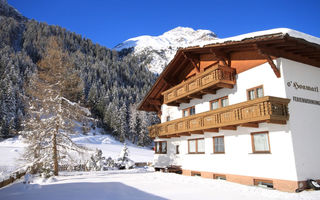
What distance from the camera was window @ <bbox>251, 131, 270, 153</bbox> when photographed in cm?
1303

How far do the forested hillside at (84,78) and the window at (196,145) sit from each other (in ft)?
34.4

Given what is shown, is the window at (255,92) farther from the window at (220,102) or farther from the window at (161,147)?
the window at (161,147)

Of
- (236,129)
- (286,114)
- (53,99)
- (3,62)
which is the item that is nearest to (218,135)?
(236,129)

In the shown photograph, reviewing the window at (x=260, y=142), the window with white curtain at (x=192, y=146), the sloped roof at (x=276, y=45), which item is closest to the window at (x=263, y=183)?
the window at (x=260, y=142)

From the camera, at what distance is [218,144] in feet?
55.0

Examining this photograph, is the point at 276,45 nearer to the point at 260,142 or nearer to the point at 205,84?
the point at 205,84

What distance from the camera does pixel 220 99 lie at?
17172mm

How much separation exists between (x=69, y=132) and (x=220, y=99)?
12.4 metres

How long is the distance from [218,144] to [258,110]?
218 inches

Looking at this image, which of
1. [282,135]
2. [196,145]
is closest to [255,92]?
[282,135]

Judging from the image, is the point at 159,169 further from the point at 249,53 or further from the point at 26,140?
the point at 249,53

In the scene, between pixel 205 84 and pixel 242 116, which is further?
pixel 205 84

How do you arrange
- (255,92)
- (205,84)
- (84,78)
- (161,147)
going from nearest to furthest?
(255,92) → (205,84) → (161,147) → (84,78)

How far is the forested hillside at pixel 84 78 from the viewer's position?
202 ft
